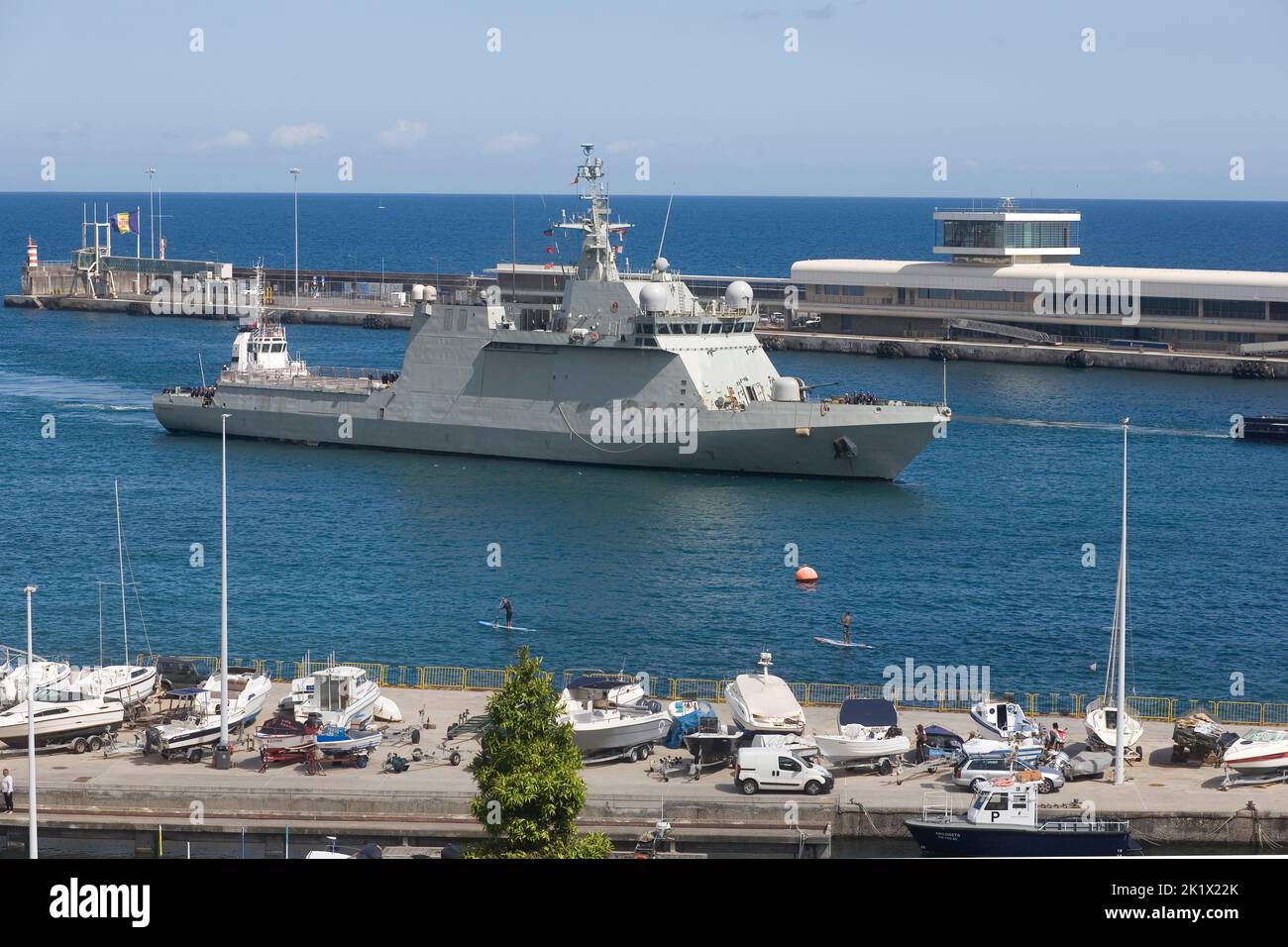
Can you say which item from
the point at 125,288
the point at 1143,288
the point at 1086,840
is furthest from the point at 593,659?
the point at 125,288

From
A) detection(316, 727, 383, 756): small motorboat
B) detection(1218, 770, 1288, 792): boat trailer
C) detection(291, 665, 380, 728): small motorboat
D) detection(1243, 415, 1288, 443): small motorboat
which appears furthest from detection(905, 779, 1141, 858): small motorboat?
detection(1243, 415, 1288, 443): small motorboat

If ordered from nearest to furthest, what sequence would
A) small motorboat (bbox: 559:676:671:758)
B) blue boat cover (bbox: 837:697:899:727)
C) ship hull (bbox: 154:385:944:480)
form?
small motorboat (bbox: 559:676:671:758), blue boat cover (bbox: 837:697:899:727), ship hull (bbox: 154:385:944:480)

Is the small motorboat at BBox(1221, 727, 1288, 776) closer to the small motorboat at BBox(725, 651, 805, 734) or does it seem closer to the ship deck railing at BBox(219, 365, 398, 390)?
the small motorboat at BBox(725, 651, 805, 734)

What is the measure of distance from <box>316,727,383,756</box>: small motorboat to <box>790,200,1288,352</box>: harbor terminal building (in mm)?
66193

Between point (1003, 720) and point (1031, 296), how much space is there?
66771mm

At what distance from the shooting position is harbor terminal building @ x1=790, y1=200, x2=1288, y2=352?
82.3 m

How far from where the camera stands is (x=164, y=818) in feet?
75.0

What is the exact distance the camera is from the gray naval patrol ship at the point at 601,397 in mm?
52688

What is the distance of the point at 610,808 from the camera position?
74.0ft

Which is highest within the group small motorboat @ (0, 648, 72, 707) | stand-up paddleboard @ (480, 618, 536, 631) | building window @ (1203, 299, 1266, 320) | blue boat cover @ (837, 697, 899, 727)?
building window @ (1203, 299, 1266, 320)

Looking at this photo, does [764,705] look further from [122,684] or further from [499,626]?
[499,626]

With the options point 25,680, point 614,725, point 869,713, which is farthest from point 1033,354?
point 25,680

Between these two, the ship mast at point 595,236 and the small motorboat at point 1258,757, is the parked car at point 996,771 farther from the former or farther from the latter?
the ship mast at point 595,236

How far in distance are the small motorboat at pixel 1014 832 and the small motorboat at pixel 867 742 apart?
6.94ft
